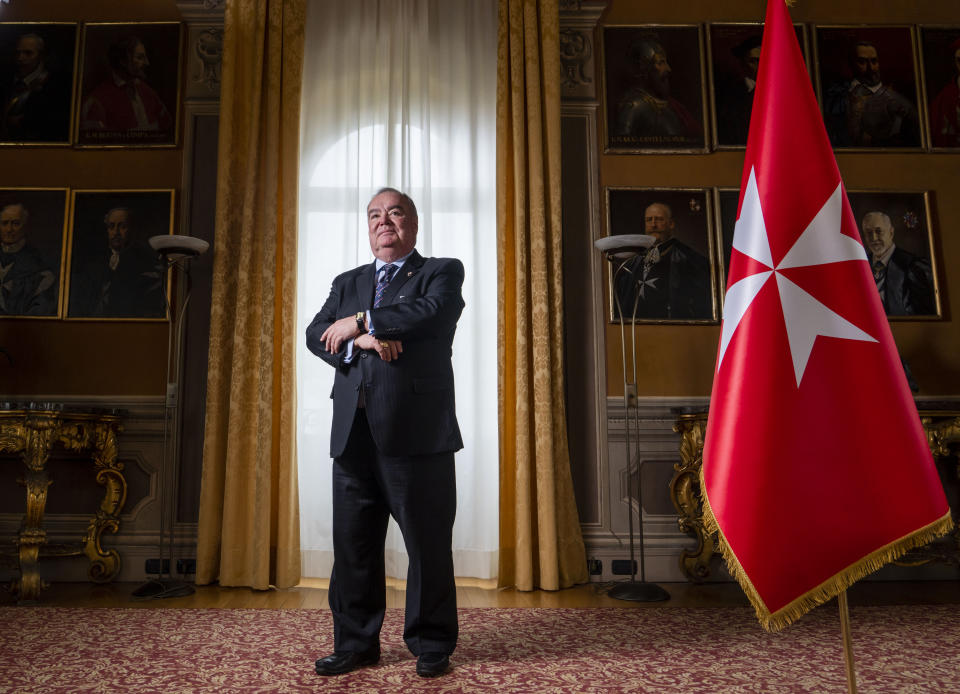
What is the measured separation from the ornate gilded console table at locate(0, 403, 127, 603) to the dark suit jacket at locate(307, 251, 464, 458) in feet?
7.04

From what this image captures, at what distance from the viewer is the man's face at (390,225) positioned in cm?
272

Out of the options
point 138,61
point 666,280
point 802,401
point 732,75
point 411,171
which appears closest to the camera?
point 802,401

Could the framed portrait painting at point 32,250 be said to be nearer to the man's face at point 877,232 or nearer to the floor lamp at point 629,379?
the floor lamp at point 629,379

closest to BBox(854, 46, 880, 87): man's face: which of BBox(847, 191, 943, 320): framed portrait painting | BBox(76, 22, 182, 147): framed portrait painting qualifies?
BBox(847, 191, 943, 320): framed portrait painting

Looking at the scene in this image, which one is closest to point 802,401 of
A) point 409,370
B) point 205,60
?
point 409,370

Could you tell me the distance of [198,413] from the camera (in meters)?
4.57

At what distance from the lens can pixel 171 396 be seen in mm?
4355

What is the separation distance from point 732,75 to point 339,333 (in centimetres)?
386

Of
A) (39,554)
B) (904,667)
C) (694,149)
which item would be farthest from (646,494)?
(39,554)

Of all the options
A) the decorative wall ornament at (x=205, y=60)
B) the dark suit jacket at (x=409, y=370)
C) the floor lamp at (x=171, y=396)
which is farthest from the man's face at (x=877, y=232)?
the decorative wall ornament at (x=205, y=60)

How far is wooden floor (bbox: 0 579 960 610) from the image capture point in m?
3.73

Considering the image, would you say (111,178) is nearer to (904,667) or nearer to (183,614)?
(183,614)

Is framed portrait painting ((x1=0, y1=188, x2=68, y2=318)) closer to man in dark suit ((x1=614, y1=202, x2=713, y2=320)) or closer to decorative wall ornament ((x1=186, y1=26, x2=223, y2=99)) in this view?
decorative wall ornament ((x1=186, y1=26, x2=223, y2=99))

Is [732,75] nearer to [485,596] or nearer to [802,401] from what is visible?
[802,401]
